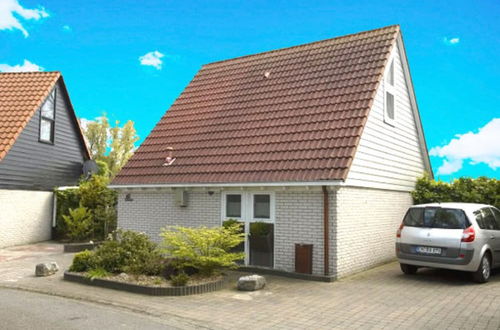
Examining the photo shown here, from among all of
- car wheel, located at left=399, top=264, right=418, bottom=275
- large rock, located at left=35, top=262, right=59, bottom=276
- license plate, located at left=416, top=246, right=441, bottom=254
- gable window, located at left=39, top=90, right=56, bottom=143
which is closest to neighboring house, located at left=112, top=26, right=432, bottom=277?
car wheel, located at left=399, top=264, right=418, bottom=275

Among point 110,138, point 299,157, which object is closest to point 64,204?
point 299,157

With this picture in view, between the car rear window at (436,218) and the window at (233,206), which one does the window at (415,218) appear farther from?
the window at (233,206)

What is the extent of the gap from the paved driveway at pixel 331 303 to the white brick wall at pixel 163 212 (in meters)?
3.05

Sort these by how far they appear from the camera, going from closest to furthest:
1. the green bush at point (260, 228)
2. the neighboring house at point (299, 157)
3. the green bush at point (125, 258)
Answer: the green bush at point (125, 258), the neighboring house at point (299, 157), the green bush at point (260, 228)

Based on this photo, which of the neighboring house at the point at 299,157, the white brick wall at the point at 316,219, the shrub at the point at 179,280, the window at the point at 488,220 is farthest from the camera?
the neighboring house at the point at 299,157

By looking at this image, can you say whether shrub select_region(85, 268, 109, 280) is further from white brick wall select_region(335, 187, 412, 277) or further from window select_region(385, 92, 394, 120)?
window select_region(385, 92, 394, 120)

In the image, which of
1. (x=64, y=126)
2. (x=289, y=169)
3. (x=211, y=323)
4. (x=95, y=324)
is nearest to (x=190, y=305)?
(x=211, y=323)

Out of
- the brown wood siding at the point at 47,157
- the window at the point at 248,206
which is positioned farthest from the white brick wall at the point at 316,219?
the brown wood siding at the point at 47,157

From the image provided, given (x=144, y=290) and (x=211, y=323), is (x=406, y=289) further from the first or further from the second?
(x=144, y=290)

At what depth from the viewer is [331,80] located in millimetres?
14812

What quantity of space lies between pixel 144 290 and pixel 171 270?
1.47 meters

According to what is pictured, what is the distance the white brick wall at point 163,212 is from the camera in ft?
45.2

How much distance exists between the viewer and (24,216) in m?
20.2

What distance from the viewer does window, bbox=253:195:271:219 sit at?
1267 centimetres
